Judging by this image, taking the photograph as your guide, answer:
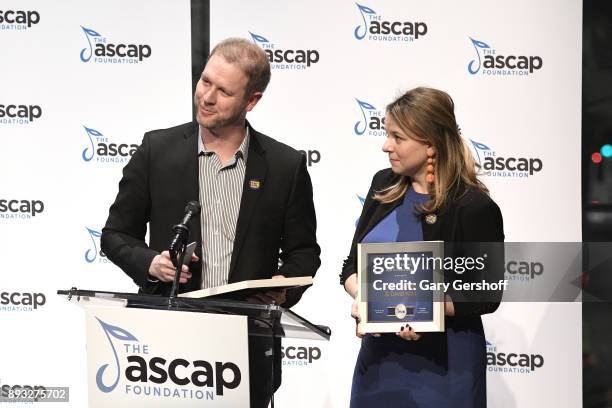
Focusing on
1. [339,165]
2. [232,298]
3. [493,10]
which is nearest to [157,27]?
[339,165]

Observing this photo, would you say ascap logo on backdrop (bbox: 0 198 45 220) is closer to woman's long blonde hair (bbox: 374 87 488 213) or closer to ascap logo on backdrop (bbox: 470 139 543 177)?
ascap logo on backdrop (bbox: 470 139 543 177)

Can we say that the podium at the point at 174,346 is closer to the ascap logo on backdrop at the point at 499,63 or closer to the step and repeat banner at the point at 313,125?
the step and repeat banner at the point at 313,125

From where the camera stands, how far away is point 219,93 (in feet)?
11.6

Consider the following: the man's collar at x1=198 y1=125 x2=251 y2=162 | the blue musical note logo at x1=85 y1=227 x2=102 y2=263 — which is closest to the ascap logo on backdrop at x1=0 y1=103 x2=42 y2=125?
the blue musical note logo at x1=85 y1=227 x2=102 y2=263

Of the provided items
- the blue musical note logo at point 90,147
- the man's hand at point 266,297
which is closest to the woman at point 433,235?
the man's hand at point 266,297

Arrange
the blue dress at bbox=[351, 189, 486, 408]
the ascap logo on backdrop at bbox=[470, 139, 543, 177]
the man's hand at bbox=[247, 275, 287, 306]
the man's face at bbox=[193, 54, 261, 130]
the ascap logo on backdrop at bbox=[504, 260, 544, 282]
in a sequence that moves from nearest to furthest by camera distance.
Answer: the man's hand at bbox=[247, 275, 287, 306] < the blue dress at bbox=[351, 189, 486, 408] < the man's face at bbox=[193, 54, 261, 130] < the ascap logo on backdrop at bbox=[504, 260, 544, 282] < the ascap logo on backdrop at bbox=[470, 139, 543, 177]

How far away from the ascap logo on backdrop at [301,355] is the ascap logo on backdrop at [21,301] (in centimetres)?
161

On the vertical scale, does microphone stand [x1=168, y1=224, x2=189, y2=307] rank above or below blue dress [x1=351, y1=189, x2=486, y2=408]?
above

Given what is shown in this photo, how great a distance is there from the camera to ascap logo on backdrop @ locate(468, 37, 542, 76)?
553 cm

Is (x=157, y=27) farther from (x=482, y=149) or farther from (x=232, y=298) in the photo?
(x=232, y=298)

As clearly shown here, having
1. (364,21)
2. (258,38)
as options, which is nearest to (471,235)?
(364,21)

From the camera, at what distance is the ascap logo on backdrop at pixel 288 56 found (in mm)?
5590

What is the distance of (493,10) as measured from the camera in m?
5.55

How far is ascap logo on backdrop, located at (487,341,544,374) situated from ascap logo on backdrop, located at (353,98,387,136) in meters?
1.53
